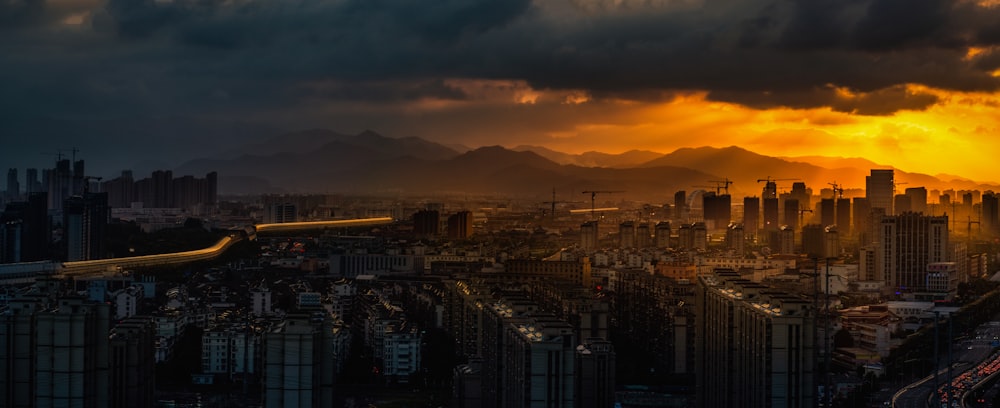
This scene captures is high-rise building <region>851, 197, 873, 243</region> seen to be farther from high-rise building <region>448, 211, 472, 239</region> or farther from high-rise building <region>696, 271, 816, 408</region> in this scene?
high-rise building <region>696, 271, 816, 408</region>

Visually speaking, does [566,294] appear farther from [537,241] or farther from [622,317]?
[537,241]

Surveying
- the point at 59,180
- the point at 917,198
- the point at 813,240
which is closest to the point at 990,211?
the point at 917,198

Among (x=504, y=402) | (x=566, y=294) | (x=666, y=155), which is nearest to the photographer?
(x=504, y=402)

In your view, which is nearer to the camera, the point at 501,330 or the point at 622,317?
the point at 501,330

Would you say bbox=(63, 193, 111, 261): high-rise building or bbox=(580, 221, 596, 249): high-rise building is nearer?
bbox=(63, 193, 111, 261): high-rise building

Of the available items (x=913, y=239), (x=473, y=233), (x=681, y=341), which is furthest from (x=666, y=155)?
(x=681, y=341)

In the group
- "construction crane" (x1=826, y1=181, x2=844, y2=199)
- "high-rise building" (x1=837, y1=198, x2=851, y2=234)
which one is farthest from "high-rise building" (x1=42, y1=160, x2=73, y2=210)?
"construction crane" (x1=826, y1=181, x2=844, y2=199)
